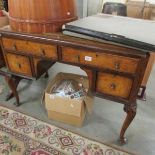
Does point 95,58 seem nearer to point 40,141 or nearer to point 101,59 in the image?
point 101,59

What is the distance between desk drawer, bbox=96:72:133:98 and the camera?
1.07m

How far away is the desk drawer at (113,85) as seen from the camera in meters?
1.07

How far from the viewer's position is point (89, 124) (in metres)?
1.48

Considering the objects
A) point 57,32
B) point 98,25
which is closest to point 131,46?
point 98,25

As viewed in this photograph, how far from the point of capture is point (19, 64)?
4.49 feet

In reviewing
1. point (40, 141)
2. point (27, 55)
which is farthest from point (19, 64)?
point (40, 141)

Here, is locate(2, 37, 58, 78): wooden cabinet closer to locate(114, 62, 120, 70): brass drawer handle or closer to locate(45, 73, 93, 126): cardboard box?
locate(45, 73, 93, 126): cardboard box

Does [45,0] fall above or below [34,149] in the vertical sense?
above

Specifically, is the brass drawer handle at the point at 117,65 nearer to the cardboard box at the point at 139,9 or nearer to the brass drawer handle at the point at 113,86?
the brass drawer handle at the point at 113,86

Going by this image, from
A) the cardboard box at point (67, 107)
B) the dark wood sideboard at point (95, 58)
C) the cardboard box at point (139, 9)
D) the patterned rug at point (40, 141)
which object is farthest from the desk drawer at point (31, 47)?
the cardboard box at point (139, 9)

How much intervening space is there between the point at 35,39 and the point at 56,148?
76 cm

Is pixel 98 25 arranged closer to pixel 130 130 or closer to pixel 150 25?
pixel 150 25

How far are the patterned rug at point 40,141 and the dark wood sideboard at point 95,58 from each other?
24 cm

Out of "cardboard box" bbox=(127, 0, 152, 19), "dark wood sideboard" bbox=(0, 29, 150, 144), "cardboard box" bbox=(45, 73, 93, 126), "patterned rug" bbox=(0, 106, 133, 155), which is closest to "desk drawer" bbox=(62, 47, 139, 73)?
"dark wood sideboard" bbox=(0, 29, 150, 144)
